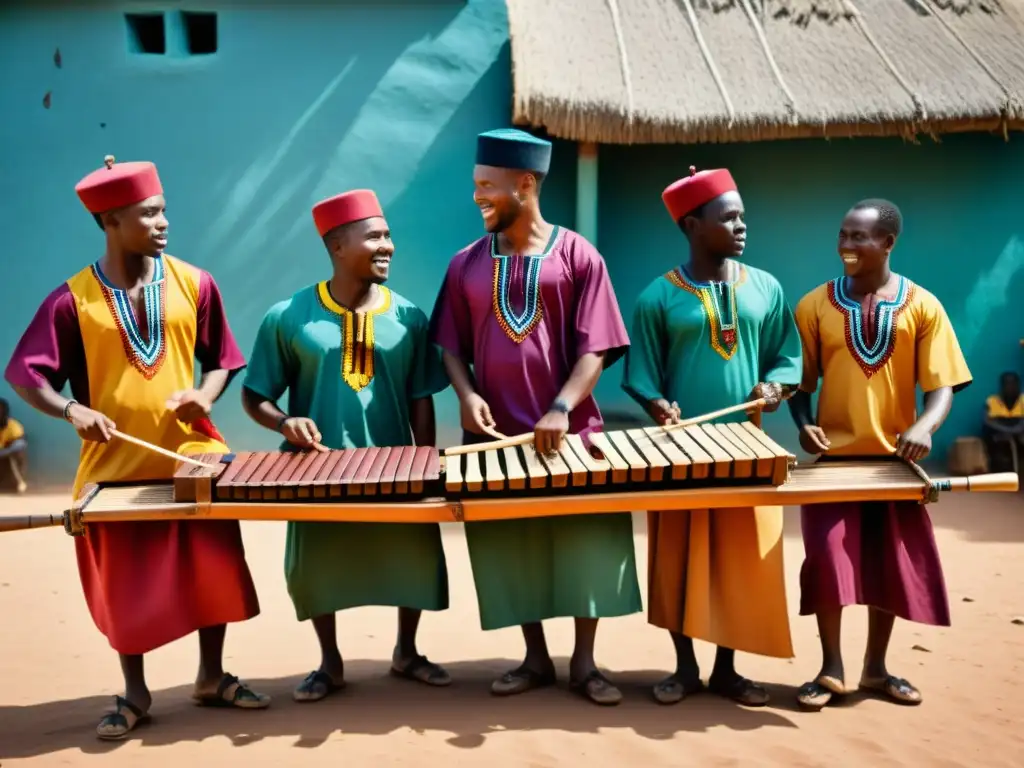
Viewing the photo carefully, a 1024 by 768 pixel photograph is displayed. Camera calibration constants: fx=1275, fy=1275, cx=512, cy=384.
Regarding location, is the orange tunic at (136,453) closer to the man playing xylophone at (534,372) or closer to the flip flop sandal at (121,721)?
the flip flop sandal at (121,721)

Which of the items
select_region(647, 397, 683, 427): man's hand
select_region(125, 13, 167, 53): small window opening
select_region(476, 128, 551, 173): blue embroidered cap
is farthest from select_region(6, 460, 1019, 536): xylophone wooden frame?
select_region(125, 13, 167, 53): small window opening

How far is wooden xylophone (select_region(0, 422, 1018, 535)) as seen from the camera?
13.6 ft

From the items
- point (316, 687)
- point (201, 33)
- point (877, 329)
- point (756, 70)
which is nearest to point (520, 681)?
point (316, 687)

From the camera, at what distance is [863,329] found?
15.7 feet

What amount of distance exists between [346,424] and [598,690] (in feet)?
4.46

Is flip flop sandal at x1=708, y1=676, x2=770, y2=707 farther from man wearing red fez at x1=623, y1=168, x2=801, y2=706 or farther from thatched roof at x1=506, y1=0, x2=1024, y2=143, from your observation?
thatched roof at x1=506, y1=0, x2=1024, y2=143

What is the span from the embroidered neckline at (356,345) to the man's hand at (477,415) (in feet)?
1.30

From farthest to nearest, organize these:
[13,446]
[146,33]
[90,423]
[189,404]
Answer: [146,33], [13,446], [189,404], [90,423]

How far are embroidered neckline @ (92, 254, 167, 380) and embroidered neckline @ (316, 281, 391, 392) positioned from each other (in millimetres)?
607

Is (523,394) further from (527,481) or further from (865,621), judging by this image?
(865,621)

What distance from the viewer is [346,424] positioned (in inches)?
188

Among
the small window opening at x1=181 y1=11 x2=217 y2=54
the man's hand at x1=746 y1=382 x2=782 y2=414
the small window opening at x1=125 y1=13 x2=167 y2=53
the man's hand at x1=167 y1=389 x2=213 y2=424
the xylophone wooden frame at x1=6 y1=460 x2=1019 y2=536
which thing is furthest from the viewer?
the small window opening at x1=181 y1=11 x2=217 y2=54

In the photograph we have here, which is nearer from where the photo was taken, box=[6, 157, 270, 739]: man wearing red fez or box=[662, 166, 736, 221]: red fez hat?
box=[6, 157, 270, 739]: man wearing red fez

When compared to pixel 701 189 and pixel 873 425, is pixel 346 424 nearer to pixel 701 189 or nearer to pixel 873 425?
pixel 701 189
